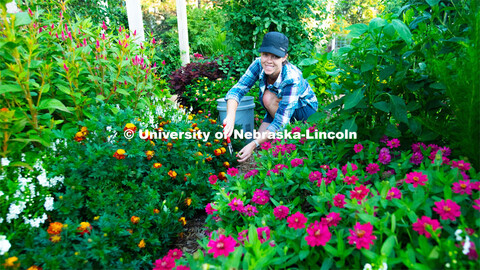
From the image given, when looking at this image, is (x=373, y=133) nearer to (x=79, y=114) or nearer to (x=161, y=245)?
(x=161, y=245)

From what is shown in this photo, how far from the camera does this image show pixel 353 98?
1435 millimetres

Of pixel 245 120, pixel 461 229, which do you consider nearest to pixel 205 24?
pixel 245 120

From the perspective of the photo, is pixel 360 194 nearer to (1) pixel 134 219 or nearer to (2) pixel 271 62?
(1) pixel 134 219

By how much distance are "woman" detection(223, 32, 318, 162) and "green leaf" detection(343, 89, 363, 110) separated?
1039 mm

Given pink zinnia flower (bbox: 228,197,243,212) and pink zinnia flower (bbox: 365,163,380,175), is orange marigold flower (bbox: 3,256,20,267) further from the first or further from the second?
pink zinnia flower (bbox: 365,163,380,175)

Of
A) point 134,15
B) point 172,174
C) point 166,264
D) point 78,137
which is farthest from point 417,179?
point 134,15

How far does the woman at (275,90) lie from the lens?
2691 mm

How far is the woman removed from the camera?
8.83 feet

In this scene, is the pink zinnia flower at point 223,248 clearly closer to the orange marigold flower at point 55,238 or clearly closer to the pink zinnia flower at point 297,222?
the pink zinnia flower at point 297,222

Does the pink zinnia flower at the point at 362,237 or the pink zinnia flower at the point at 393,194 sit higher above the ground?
the pink zinnia flower at the point at 393,194

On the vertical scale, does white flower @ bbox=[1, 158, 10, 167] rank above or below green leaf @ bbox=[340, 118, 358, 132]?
below

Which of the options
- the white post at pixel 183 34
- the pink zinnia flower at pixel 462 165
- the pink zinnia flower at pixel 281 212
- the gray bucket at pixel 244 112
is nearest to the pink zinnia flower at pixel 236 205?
the pink zinnia flower at pixel 281 212

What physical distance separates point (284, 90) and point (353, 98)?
1476 mm

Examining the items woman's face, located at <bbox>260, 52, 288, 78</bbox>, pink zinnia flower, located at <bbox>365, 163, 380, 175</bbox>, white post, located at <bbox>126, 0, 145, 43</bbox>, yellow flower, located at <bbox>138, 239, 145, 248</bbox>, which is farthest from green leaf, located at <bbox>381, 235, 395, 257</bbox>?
white post, located at <bbox>126, 0, 145, 43</bbox>
